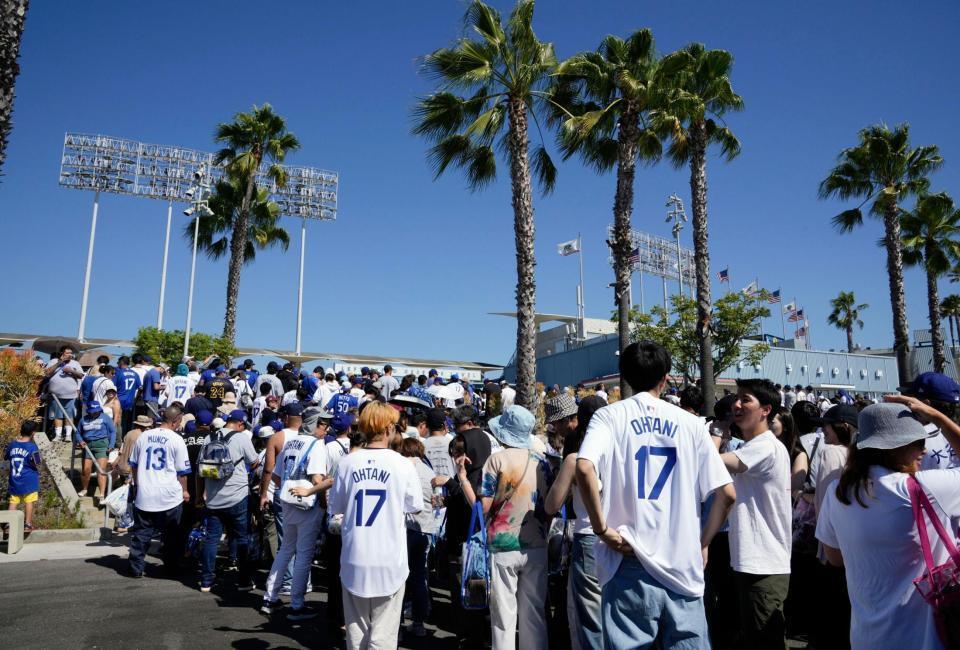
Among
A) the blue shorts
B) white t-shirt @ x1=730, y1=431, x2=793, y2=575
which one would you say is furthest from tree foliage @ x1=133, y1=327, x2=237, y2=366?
white t-shirt @ x1=730, y1=431, x2=793, y2=575

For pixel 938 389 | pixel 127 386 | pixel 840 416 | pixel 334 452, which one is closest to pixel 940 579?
pixel 938 389

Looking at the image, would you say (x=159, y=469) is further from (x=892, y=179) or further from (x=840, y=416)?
(x=892, y=179)

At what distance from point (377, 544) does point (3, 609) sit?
4.97m

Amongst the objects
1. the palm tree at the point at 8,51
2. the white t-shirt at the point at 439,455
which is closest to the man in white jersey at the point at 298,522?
the white t-shirt at the point at 439,455

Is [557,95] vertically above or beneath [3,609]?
above

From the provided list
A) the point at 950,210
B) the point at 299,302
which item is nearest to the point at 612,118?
the point at 950,210

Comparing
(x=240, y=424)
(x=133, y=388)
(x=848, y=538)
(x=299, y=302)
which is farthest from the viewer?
(x=299, y=302)

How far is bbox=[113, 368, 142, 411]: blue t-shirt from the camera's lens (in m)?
12.8

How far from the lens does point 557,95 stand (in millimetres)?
15672

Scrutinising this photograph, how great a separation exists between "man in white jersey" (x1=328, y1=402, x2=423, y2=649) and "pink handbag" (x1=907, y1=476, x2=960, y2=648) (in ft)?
9.79

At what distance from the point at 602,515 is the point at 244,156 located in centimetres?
2410

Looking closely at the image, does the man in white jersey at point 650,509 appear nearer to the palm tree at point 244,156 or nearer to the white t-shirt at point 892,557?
the white t-shirt at point 892,557

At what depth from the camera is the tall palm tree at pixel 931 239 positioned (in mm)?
24156

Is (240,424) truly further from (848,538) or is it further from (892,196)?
(892,196)
